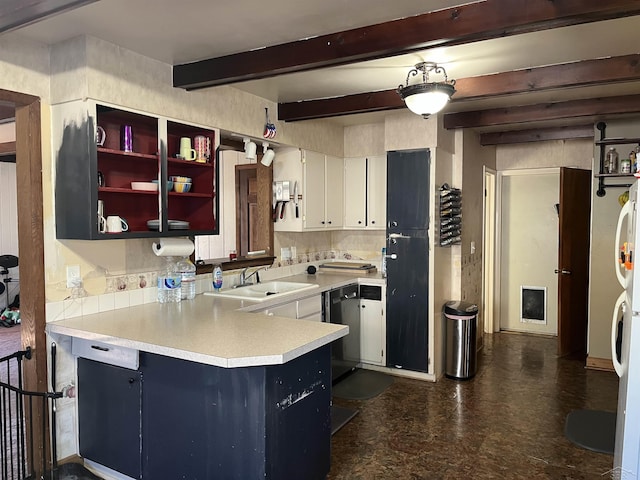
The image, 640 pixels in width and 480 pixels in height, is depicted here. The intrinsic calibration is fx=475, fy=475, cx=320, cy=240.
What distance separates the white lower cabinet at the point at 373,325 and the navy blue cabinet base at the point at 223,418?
6.68ft

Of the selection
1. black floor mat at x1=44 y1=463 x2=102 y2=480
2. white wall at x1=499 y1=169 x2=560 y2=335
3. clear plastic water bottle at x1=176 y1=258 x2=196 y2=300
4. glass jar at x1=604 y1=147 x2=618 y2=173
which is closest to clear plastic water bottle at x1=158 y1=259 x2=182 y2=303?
clear plastic water bottle at x1=176 y1=258 x2=196 y2=300

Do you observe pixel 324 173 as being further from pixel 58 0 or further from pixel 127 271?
pixel 58 0

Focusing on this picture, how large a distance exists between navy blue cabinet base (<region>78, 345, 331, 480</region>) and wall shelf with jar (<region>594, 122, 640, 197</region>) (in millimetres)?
3572

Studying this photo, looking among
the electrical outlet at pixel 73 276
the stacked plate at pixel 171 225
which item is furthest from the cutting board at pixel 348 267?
A: the electrical outlet at pixel 73 276

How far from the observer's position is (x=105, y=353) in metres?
2.54

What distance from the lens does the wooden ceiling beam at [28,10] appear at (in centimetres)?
167

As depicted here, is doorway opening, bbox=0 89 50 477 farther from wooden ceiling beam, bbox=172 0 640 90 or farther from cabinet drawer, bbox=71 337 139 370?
wooden ceiling beam, bbox=172 0 640 90

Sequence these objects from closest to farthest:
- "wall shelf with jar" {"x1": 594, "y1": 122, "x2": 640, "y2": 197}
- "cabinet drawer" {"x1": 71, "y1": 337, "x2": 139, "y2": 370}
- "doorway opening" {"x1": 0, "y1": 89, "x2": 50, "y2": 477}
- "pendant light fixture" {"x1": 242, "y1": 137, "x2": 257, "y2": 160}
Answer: "cabinet drawer" {"x1": 71, "y1": 337, "x2": 139, "y2": 370}, "doorway opening" {"x1": 0, "y1": 89, "x2": 50, "y2": 477}, "pendant light fixture" {"x1": 242, "y1": 137, "x2": 257, "y2": 160}, "wall shelf with jar" {"x1": 594, "y1": 122, "x2": 640, "y2": 197}

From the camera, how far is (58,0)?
5.44 ft

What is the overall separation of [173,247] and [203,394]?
1183mm

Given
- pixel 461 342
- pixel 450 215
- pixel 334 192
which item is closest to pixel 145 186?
pixel 334 192

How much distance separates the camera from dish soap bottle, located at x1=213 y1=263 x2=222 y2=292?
358 cm

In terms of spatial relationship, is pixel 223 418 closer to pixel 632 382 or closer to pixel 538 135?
pixel 632 382

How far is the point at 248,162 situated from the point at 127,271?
5.14 feet
